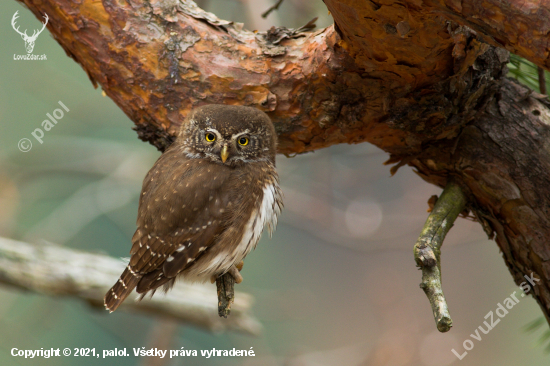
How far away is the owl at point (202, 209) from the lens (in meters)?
2.27

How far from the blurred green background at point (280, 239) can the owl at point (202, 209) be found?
1914mm

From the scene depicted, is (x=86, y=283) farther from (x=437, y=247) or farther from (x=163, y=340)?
(x=437, y=247)

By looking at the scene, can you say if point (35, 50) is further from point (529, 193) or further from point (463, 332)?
point (463, 332)

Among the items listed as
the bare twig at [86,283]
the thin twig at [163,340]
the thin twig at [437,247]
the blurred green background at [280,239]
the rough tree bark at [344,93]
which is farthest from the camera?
the blurred green background at [280,239]

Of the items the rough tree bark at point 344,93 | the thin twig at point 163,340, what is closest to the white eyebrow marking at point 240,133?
the rough tree bark at point 344,93

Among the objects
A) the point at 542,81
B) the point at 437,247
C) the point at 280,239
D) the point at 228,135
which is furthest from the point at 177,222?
the point at 280,239

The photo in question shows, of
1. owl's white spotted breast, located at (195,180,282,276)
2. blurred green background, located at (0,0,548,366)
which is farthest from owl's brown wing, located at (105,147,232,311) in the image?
blurred green background, located at (0,0,548,366)

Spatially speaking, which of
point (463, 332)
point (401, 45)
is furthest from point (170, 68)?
point (463, 332)

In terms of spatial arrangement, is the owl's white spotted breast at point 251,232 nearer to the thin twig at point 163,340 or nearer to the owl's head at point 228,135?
the owl's head at point 228,135

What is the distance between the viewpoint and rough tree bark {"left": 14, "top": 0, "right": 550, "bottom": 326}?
211cm

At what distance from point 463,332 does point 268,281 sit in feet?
8.57

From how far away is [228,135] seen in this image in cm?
232

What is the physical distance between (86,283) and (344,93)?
2.27m

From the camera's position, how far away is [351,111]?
225cm
